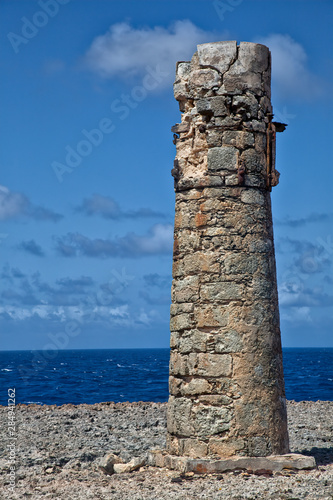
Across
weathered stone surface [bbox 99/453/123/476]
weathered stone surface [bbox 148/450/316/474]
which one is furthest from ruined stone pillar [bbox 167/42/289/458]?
weathered stone surface [bbox 99/453/123/476]

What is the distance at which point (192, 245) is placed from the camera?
30.5ft

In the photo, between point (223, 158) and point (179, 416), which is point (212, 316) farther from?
point (223, 158)

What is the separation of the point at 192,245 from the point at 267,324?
1465 millimetres

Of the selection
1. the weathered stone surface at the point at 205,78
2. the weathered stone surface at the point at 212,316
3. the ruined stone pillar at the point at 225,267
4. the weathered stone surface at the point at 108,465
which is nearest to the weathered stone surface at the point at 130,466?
the weathered stone surface at the point at 108,465

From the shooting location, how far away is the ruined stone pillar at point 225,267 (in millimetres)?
8875

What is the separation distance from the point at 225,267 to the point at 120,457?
399 centimetres

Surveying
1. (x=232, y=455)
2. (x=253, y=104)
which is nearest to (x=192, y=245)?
(x=253, y=104)

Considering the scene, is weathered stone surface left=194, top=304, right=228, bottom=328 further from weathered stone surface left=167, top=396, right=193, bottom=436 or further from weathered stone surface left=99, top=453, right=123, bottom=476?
weathered stone surface left=99, top=453, right=123, bottom=476

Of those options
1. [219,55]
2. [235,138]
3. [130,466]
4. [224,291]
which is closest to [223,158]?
[235,138]

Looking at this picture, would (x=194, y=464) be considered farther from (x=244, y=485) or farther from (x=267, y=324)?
(x=267, y=324)

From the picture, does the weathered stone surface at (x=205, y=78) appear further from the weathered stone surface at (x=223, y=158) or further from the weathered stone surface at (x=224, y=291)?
the weathered stone surface at (x=224, y=291)

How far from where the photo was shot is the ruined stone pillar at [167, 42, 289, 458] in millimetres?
8875

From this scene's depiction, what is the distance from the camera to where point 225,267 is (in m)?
9.07

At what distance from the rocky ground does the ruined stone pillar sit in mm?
627
